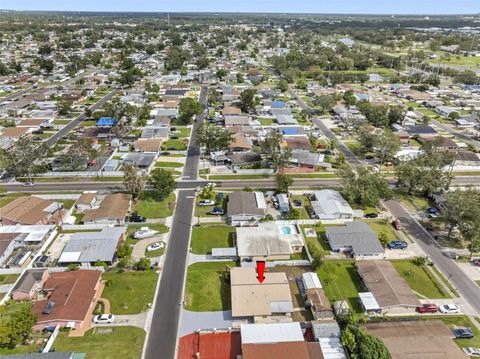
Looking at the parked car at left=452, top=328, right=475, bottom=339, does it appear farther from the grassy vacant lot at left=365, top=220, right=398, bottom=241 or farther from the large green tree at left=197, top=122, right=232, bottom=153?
the large green tree at left=197, top=122, right=232, bottom=153

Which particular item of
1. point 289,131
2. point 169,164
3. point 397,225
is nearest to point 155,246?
point 169,164

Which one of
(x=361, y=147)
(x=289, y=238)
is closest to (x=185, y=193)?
(x=289, y=238)

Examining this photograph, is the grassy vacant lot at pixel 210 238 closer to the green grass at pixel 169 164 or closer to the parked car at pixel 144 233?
the parked car at pixel 144 233

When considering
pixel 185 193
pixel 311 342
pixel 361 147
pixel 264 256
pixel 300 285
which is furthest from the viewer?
pixel 361 147

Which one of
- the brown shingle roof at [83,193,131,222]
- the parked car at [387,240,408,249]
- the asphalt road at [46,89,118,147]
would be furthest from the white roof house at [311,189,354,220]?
the asphalt road at [46,89,118,147]

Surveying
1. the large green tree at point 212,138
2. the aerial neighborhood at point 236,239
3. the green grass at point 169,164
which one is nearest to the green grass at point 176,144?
the aerial neighborhood at point 236,239

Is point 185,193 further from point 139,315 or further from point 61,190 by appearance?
point 139,315
